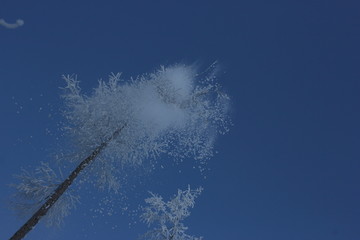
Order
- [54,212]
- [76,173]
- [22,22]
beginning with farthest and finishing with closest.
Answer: [54,212] < [76,173] < [22,22]

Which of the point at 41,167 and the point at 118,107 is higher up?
the point at 118,107

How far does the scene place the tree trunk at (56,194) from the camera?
1662 cm

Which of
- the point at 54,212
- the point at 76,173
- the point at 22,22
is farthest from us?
the point at 54,212

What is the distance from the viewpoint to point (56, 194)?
18.3 meters

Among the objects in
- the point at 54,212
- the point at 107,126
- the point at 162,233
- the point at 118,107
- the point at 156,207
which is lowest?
the point at 54,212

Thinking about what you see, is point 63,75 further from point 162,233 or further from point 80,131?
point 162,233


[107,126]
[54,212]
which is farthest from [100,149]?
[54,212]

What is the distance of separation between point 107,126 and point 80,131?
4.78 ft

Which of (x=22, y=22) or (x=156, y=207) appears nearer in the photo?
(x=22, y=22)

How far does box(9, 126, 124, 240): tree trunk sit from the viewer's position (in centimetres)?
1662

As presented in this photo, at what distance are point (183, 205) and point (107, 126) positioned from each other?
19.7 ft

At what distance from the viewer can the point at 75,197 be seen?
20.2 meters

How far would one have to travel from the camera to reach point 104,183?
2095 cm

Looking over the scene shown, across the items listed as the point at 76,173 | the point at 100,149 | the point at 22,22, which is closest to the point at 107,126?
the point at 100,149
